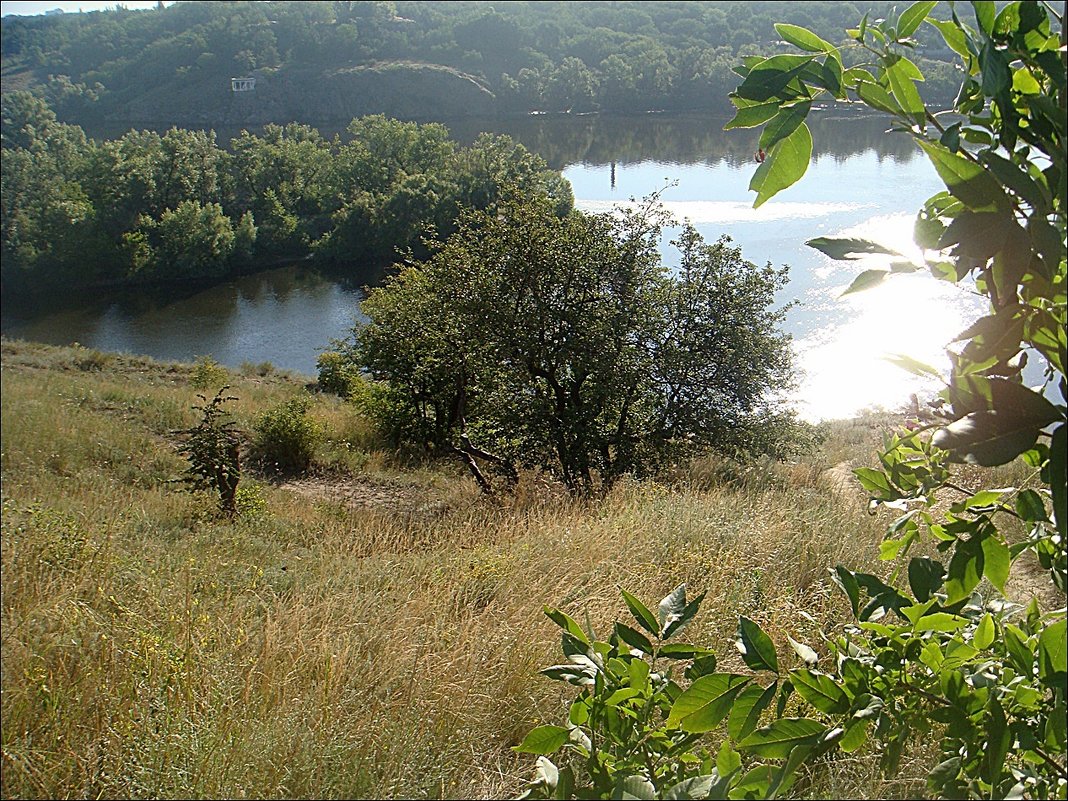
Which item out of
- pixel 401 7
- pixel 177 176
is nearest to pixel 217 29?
pixel 177 176

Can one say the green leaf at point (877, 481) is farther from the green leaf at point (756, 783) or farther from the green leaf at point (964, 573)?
the green leaf at point (756, 783)

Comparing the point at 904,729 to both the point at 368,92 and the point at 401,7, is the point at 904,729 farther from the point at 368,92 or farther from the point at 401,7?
the point at 401,7

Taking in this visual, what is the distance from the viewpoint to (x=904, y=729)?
0.95m

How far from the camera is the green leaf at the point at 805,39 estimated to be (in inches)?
31.3

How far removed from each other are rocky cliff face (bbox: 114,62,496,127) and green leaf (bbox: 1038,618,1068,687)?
46.4 meters

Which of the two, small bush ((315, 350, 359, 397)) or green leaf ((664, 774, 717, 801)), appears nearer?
green leaf ((664, 774, 717, 801))

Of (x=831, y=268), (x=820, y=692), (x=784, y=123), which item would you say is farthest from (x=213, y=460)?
(x=831, y=268)

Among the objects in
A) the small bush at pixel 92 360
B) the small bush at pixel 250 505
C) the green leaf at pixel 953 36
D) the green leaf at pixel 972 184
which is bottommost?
the small bush at pixel 92 360

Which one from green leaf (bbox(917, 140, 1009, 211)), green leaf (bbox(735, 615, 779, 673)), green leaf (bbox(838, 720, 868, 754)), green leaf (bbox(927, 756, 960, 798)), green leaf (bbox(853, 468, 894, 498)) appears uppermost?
green leaf (bbox(917, 140, 1009, 211))

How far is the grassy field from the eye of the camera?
1687 mm

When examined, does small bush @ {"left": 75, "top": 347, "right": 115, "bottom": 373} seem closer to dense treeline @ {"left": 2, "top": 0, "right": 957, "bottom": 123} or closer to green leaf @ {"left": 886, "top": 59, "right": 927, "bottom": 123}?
dense treeline @ {"left": 2, "top": 0, "right": 957, "bottom": 123}

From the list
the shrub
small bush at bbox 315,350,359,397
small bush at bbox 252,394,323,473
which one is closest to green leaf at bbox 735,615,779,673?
the shrub

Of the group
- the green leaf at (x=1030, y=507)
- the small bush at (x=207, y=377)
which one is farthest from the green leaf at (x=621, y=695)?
the small bush at (x=207, y=377)

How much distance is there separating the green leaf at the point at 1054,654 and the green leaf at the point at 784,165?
484 mm
